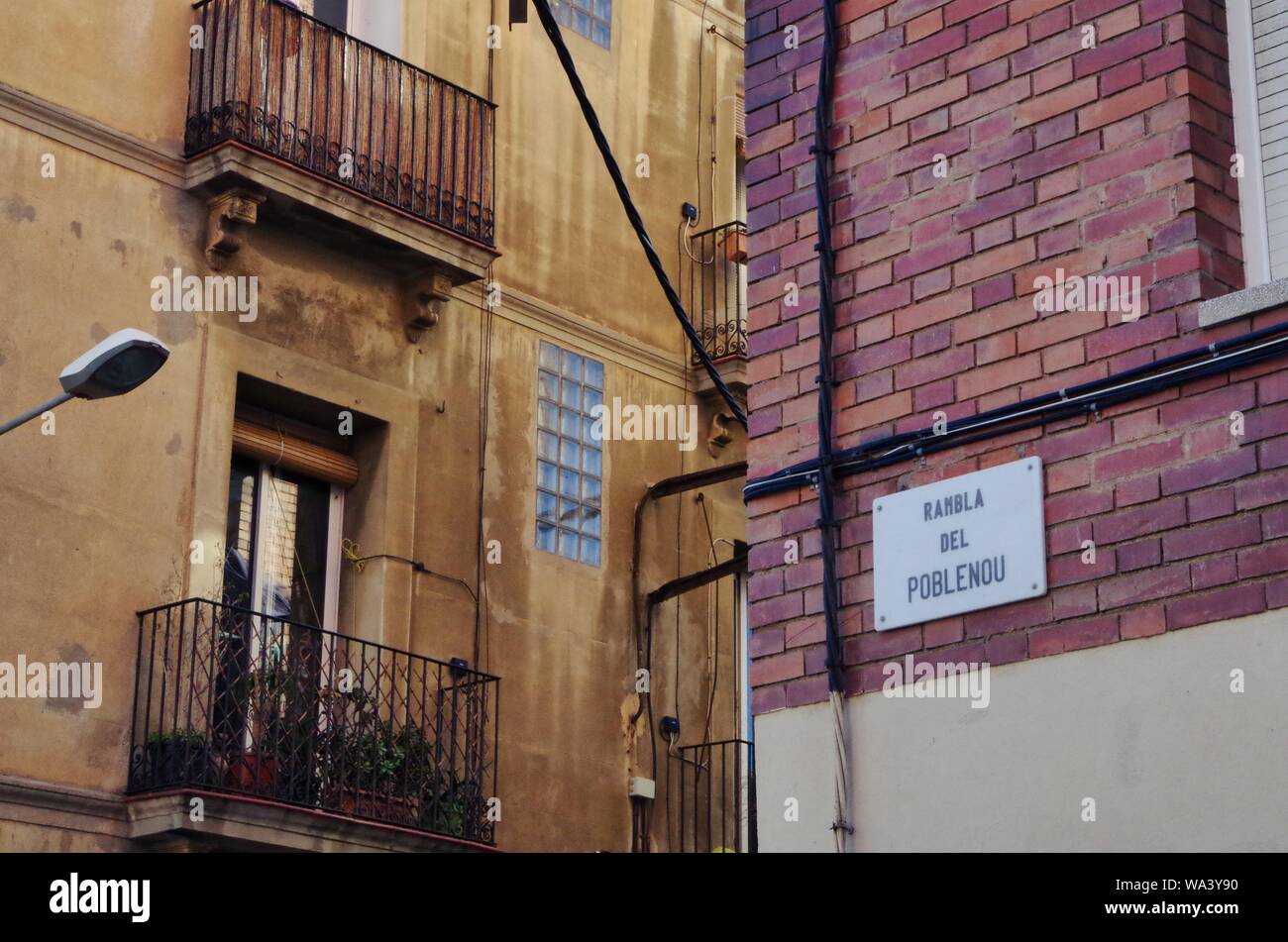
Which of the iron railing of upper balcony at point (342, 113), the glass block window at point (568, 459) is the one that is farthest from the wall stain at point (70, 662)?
the glass block window at point (568, 459)

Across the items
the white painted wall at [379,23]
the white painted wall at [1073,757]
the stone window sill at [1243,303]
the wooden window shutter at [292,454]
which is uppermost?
the white painted wall at [379,23]

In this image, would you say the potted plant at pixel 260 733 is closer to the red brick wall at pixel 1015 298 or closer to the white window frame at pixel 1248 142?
the red brick wall at pixel 1015 298

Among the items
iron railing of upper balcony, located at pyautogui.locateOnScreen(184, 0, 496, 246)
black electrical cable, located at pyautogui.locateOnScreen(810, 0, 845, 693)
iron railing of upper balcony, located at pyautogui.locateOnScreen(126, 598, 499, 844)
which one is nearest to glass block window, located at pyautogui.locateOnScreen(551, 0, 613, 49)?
iron railing of upper balcony, located at pyautogui.locateOnScreen(184, 0, 496, 246)

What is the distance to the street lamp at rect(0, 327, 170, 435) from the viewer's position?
1052cm

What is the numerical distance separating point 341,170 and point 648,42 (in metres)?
4.35

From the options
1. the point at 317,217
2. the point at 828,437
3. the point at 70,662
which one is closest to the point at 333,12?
the point at 317,217

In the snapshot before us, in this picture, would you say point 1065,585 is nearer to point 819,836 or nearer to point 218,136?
point 819,836

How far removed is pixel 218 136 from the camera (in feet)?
48.4

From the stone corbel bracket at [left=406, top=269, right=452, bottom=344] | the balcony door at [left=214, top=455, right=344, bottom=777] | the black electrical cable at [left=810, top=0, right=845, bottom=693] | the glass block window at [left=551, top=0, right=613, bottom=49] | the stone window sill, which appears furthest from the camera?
the glass block window at [left=551, top=0, right=613, bottom=49]

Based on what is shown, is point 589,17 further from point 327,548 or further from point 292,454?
point 327,548

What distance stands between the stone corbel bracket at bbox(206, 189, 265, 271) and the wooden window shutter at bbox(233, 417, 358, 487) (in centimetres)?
115

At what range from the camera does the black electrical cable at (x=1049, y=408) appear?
686 centimetres

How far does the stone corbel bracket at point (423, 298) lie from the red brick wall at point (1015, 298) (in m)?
7.76
